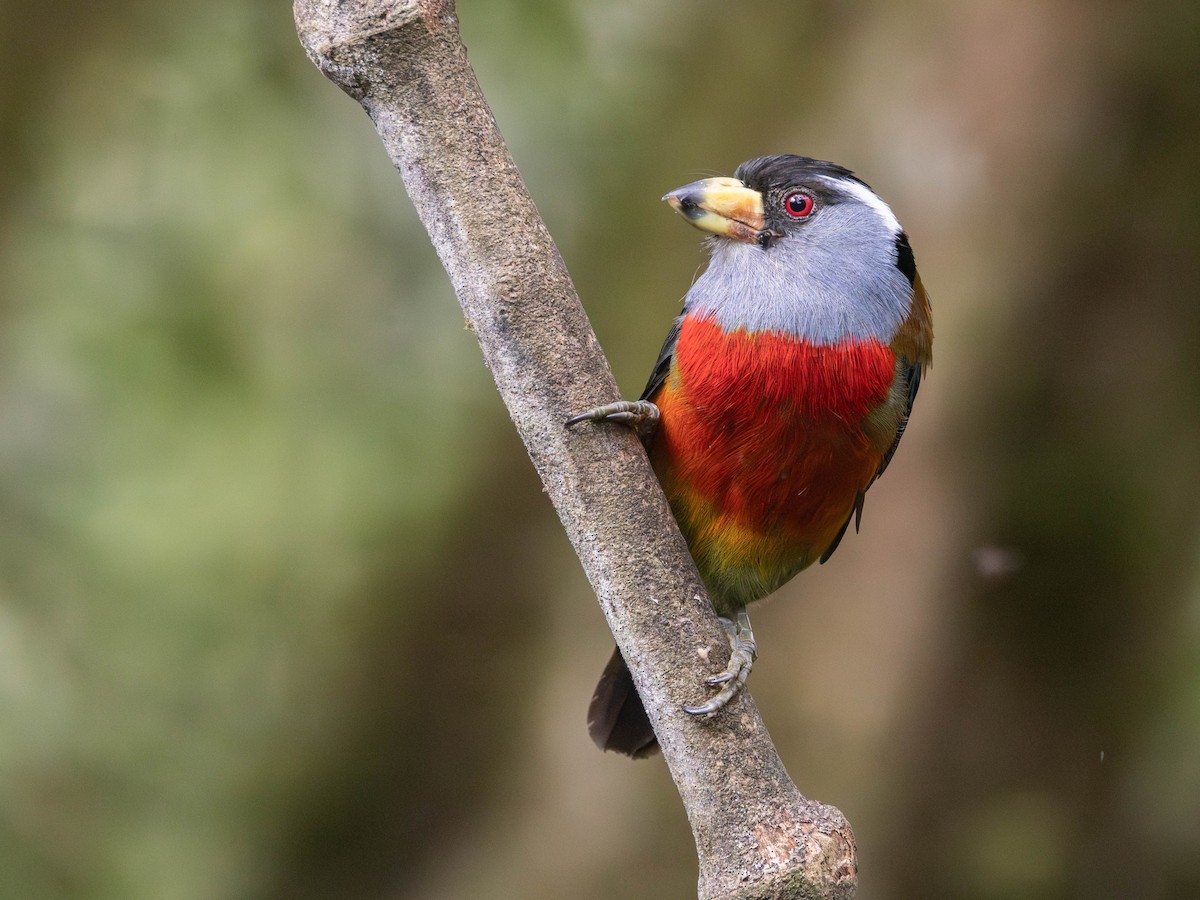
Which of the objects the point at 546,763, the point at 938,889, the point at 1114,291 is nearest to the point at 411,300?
the point at 546,763

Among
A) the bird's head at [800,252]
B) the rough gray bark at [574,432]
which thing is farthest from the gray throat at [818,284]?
the rough gray bark at [574,432]

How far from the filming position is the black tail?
2.54 m

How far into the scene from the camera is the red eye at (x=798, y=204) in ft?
7.48

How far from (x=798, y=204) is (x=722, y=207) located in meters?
0.16

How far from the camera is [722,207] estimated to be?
222 cm

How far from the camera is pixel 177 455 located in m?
3.56

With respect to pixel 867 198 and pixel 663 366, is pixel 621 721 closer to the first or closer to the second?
pixel 663 366

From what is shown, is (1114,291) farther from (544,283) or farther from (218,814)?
(218,814)

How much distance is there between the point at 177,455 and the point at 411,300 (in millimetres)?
837

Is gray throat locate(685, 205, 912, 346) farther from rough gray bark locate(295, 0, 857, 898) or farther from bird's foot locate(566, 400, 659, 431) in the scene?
rough gray bark locate(295, 0, 857, 898)

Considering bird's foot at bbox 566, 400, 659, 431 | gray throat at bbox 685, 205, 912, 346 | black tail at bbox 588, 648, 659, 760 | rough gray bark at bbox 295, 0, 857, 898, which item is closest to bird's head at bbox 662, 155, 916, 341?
gray throat at bbox 685, 205, 912, 346

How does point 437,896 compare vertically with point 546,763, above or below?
below

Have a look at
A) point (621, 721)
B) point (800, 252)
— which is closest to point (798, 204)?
point (800, 252)

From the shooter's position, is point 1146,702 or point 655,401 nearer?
point 655,401
